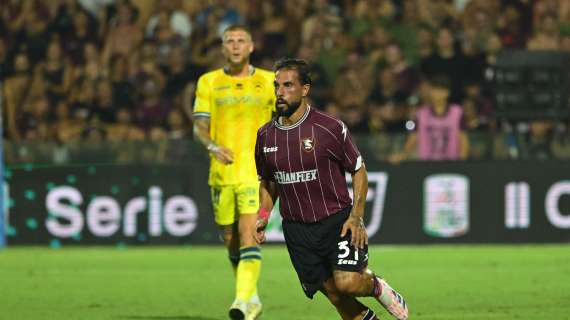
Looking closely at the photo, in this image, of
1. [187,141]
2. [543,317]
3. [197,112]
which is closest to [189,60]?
[187,141]

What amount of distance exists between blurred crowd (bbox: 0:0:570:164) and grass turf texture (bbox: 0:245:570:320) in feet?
6.11

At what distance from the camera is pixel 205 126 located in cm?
1045

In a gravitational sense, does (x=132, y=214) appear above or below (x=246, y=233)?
below

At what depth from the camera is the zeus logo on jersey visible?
8133mm

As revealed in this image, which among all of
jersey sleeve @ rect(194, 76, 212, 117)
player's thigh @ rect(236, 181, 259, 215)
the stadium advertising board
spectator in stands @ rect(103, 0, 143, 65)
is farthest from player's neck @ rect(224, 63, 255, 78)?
spectator in stands @ rect(103, 0, 143, 65)

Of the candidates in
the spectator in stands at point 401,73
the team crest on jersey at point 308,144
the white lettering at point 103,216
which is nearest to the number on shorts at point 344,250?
the team crest on jersey at point 308,144

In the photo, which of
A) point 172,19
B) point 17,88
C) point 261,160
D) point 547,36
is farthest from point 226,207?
point 172,19

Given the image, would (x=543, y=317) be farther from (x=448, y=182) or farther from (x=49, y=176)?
(x=49, y=176)

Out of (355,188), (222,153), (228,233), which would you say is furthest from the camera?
(228,233)

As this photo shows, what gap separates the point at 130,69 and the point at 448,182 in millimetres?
5487

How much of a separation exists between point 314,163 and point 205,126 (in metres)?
2.51

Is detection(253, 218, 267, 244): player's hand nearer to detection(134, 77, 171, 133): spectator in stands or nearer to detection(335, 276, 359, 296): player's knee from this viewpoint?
detection(335, 276, 359, 296): player's knee

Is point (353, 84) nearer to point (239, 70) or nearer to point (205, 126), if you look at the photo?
point (239, 70)

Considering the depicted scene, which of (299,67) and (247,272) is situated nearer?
(299,67)
